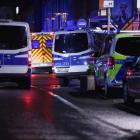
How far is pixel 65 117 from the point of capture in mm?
15008

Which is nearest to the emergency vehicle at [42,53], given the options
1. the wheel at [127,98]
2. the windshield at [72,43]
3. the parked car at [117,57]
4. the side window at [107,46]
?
the windshield at [72,43]

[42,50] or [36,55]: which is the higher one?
[42,50]

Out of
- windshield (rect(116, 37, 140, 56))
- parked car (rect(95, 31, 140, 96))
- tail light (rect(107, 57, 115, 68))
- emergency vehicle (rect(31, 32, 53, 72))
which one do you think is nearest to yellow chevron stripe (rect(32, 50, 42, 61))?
emergency vehicle (rect(31, 32, 53, 72))

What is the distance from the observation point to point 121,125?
44.7 feet

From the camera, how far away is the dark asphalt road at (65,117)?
12.2 metres

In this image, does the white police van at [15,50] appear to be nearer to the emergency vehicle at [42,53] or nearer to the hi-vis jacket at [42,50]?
the emergency vehicle at [42,53]

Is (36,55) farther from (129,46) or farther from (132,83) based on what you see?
(132,83)

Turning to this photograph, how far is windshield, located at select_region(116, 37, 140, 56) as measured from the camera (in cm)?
2009

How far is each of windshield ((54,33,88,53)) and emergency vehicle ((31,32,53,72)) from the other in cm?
1099

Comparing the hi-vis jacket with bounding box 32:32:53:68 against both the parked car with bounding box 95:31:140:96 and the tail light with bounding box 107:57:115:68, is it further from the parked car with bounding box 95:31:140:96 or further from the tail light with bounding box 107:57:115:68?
the tail light with bounding box 107:57:115:68

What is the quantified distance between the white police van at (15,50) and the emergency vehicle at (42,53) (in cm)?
1363

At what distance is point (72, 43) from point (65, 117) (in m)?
11.5

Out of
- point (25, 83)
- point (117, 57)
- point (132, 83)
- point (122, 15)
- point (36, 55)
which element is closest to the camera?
point (132, 83)

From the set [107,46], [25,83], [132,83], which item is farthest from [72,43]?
[132,83]
